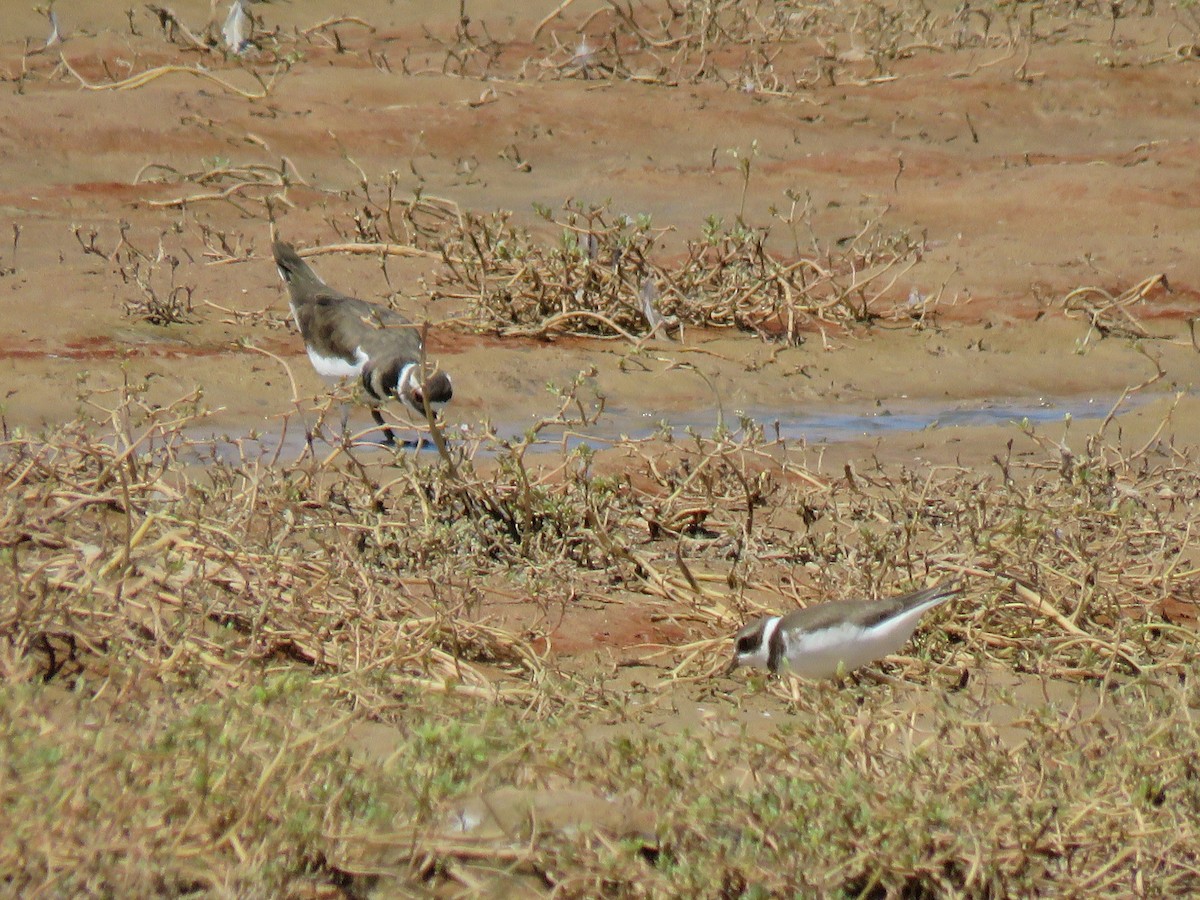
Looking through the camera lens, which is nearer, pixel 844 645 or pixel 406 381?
pixel 844 645

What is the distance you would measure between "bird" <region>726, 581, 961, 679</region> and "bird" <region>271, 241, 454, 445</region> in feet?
10.7

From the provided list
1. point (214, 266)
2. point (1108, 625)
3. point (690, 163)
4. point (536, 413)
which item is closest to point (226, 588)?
point (1108, 625)

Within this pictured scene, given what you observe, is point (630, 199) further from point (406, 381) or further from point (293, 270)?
point (406, 381)

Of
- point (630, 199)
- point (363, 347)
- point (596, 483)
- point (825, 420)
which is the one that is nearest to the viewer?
point (596, 483)

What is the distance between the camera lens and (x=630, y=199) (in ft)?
44.6

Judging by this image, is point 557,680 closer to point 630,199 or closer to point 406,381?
point 406,381

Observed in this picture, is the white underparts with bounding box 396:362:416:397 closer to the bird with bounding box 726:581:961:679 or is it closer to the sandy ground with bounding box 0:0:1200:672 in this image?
the sandy ground with bounding box 0:0:1200:672

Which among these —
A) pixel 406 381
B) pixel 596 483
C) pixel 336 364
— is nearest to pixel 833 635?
pixel 596 483

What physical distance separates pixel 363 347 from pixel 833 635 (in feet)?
14.4

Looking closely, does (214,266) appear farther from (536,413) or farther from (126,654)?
(126,654)

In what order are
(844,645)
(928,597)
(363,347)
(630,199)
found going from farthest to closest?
(630,199) → (363,347) → (928,597) → (844,645)

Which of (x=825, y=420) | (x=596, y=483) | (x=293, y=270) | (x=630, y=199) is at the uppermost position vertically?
(x=596, y=483)

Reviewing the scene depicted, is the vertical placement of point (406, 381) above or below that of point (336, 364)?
above

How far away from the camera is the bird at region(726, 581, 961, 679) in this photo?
4.96m
